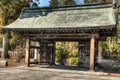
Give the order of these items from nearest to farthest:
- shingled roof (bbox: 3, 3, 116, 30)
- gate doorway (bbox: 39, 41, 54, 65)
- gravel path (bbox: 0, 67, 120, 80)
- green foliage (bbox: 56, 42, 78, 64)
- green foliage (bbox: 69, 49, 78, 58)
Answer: gravel path (bbox: 0, 67, 120, 80)
shingled roof (bbox: 3, 3, 116, 30)
gate doorway (bbox: 39, 41, 54, 65)
green foliage (bbox: 56, 42, 78, 64)
green foliage (bbox: 69, 49, 78, 58)

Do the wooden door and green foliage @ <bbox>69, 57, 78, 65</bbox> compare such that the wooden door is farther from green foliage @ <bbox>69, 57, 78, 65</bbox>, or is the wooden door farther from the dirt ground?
green foliage @ <bbox>69, 57, 78, 65</bbox>

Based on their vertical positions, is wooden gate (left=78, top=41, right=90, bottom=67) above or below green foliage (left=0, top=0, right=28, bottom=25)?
below

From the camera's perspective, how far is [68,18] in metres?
23.0

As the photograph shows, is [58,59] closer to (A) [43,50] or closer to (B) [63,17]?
(A) [43,50]

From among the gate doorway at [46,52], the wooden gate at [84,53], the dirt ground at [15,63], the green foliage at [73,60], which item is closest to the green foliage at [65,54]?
the green foliage at [73,60]

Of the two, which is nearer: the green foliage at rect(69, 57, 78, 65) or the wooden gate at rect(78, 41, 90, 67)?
the wooden gate at rect(78, 41, 90, 67)

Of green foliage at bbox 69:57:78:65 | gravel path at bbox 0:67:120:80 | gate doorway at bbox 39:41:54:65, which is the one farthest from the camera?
green foliage at bbox 69:57:78:65

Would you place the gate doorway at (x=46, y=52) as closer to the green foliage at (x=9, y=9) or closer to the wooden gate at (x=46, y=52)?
the wooden gate at (x=46, y=52)

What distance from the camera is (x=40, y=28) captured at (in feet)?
71.3

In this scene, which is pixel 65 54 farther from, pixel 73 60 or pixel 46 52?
pixel 46 52

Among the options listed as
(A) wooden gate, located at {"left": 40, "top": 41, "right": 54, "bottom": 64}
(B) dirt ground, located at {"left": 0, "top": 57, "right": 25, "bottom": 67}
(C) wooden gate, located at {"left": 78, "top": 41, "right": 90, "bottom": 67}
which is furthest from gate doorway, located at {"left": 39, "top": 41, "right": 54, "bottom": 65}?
(C) wooden gate, located at {"left": 78, "top": 41, "right": 90, "bottom": 67}

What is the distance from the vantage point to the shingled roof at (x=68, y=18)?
2056cm

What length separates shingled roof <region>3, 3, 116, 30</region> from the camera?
67.5 feet

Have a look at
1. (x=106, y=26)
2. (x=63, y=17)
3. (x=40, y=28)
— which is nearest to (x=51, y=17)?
(x=63, y=17)
